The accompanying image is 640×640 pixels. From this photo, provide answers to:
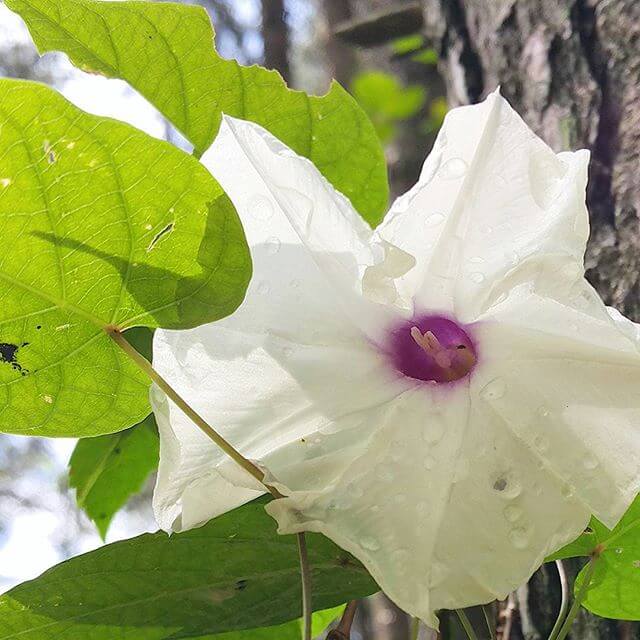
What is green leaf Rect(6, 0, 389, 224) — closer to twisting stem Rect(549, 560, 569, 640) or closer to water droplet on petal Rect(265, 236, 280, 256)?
water droplet on petal Rect(265, 236, 280, 256)

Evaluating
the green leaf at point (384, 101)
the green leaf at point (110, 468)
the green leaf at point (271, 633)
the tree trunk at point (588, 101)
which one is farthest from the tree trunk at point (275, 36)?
the green leaf at point (271, 633)

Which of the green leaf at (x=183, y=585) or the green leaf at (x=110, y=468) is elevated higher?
Result: the green leaf at (x=183, y=585)

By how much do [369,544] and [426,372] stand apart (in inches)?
5.0

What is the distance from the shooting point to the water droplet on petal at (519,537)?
477 millimetres

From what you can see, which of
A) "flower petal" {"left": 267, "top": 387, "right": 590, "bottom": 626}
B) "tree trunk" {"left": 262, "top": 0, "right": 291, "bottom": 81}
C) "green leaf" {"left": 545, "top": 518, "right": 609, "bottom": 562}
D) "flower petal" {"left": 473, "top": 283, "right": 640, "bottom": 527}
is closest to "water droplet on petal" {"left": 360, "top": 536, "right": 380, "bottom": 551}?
"flower petal" {"left": 267, "top": 387, "right": 590, "bottom": 626}

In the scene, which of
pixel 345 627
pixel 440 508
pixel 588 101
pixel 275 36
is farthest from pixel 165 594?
pixel 275 36

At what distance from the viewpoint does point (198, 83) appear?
0.72 metres

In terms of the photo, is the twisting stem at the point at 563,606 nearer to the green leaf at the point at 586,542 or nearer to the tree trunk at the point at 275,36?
the green leaf at the point at 586,542

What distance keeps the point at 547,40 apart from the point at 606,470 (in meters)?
0.84

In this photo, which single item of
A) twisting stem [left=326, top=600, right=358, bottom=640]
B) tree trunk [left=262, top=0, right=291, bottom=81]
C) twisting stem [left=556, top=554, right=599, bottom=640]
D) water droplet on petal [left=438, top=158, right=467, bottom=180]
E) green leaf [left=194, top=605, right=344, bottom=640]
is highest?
water droplet on petal [left=438, top=158, right=467, bottom=180]

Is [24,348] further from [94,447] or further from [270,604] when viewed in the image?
[94,447]

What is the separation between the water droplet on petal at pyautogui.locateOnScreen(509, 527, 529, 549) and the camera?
48 centimetres

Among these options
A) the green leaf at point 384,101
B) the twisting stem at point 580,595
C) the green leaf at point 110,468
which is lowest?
the green leaf at point 384,101

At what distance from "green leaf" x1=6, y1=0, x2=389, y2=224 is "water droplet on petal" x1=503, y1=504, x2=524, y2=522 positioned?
15.3 inches
